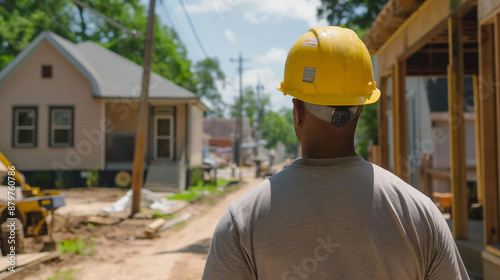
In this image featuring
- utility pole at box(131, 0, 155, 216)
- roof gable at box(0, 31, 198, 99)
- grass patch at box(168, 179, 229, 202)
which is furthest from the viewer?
roof gable at box(0, 31, 198, 99)

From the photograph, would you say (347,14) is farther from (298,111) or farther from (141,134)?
(298,111)

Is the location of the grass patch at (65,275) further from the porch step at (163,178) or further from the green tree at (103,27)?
the green tree at (103,27)

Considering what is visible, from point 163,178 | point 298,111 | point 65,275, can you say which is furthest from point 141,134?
point 298,111

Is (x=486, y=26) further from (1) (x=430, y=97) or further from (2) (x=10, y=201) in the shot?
(1) (x=430, y=97)

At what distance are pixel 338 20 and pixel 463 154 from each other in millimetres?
15677

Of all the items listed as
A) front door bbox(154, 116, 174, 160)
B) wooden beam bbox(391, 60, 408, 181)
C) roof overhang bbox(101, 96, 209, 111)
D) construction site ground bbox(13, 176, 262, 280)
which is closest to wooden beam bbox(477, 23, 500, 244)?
wooden beam bbox(391, 60, 408, 181)

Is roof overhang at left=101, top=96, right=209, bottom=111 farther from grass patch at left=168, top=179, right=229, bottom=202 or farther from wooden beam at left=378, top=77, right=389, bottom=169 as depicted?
wooden beam at left=378, top=77, right=389, bottom=169

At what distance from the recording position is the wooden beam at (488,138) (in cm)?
539

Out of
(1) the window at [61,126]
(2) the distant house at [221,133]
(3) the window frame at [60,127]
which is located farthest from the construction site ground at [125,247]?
(2) the distant house at [221,133]

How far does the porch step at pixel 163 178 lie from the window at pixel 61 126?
13.4 feet

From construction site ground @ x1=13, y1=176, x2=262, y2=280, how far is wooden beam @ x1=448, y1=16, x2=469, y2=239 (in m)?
4.01

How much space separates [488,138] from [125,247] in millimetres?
7100

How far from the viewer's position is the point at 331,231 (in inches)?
55.2

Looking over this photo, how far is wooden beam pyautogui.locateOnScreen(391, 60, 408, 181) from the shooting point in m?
9.01
